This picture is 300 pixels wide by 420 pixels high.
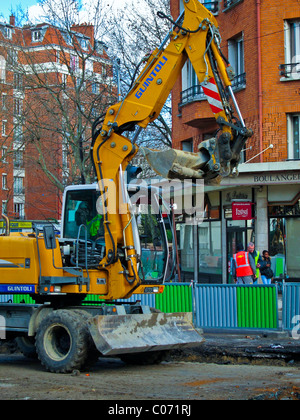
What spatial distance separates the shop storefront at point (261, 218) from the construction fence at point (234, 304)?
8050mm

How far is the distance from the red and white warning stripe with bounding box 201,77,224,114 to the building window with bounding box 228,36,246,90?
1411 cm

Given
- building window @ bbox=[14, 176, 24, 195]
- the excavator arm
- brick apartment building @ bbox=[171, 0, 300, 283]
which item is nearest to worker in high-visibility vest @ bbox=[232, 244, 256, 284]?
brick apartment building @ bbox=[171, 0, 300, 283]

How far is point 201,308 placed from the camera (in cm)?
1482

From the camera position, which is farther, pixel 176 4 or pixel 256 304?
pixel 176 4

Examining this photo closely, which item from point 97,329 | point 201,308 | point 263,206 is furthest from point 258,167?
point 97,329

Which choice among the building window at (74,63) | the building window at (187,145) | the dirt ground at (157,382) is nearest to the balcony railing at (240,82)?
the building window at (187,145)

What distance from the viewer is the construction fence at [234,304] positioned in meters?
14.0

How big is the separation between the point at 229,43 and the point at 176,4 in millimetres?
4855

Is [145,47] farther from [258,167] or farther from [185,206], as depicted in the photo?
[258,167]

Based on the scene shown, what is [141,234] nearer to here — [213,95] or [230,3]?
[213,95]

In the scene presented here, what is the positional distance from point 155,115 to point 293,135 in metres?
13.1

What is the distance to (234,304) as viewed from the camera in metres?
14.4

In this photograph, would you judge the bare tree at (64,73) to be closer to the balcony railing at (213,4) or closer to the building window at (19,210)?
the balcony railing at (213,4)

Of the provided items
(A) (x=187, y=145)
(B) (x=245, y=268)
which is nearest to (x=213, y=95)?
(B) (x=245, y=268)
